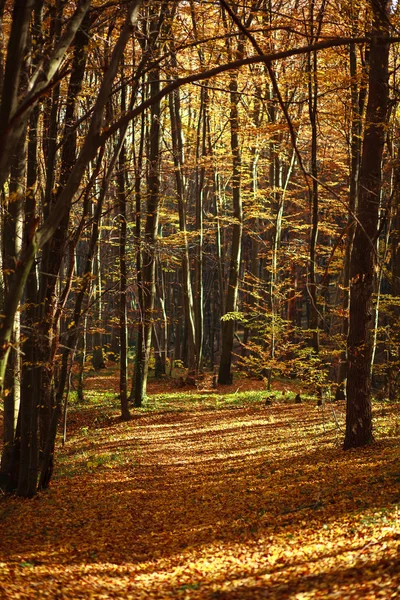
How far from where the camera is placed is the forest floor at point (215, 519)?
4.84 metres

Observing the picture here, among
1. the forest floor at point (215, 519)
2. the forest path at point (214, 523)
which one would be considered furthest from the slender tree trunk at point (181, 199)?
the forest path at point (214, 523)

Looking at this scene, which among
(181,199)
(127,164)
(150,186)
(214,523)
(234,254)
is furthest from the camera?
(234,254)

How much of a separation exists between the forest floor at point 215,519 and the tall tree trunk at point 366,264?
24.7 inches

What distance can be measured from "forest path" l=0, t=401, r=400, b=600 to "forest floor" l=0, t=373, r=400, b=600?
2 centimetres

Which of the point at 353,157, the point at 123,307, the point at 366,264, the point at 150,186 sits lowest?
the point at 123,307

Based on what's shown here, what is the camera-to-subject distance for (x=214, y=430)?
45.4 feet

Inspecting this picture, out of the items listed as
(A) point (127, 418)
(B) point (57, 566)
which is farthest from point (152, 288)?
(B) point (57, 566)

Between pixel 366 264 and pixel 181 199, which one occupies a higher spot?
pixel 181 199

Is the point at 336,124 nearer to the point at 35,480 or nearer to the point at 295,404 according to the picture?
the point at 295,404

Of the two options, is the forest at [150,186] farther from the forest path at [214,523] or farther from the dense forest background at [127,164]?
the forest path at [214,523]

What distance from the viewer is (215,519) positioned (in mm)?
7062

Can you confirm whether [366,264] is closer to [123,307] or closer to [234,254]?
[123,307]

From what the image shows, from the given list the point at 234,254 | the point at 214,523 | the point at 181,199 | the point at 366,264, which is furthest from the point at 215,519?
the point at 234,254

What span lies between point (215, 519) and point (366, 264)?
451 centimetres
